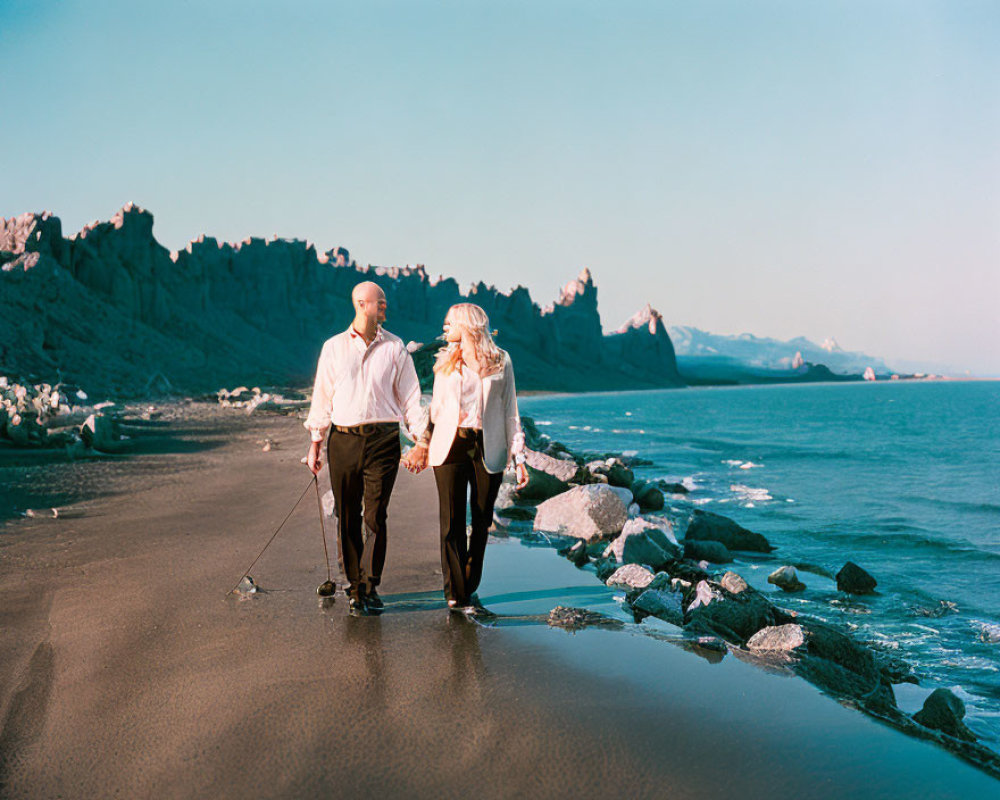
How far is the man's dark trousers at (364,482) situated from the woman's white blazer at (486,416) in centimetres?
31

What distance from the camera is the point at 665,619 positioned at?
536cm

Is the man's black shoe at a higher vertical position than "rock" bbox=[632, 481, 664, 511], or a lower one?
higher

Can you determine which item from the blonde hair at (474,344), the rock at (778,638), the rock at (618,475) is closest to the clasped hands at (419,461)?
the blonde hair at (474,344)

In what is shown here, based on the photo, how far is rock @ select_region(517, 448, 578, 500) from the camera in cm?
1158

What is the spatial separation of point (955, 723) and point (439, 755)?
10.8ft

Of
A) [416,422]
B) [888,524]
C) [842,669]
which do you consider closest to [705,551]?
[842,669]

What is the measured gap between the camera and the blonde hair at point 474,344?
4.73 meters

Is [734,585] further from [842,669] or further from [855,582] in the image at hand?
[855,582]

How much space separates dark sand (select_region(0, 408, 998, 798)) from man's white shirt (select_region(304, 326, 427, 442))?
1.45 m

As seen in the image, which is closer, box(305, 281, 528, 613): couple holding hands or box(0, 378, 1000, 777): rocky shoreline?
box(0, 378, 1000, 777): rocky shoreline

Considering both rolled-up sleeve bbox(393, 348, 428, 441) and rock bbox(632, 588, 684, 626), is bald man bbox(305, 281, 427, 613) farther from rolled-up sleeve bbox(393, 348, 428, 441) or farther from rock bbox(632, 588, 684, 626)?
rock bbox(632, 588, 684, 626)

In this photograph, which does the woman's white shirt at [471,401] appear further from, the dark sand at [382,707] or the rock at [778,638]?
the rock at [778,638]

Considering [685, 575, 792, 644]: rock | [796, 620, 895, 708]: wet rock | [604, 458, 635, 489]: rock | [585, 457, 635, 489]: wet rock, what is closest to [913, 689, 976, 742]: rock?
[796, 620, 895, 708]: wet rock

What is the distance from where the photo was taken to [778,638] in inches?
191
